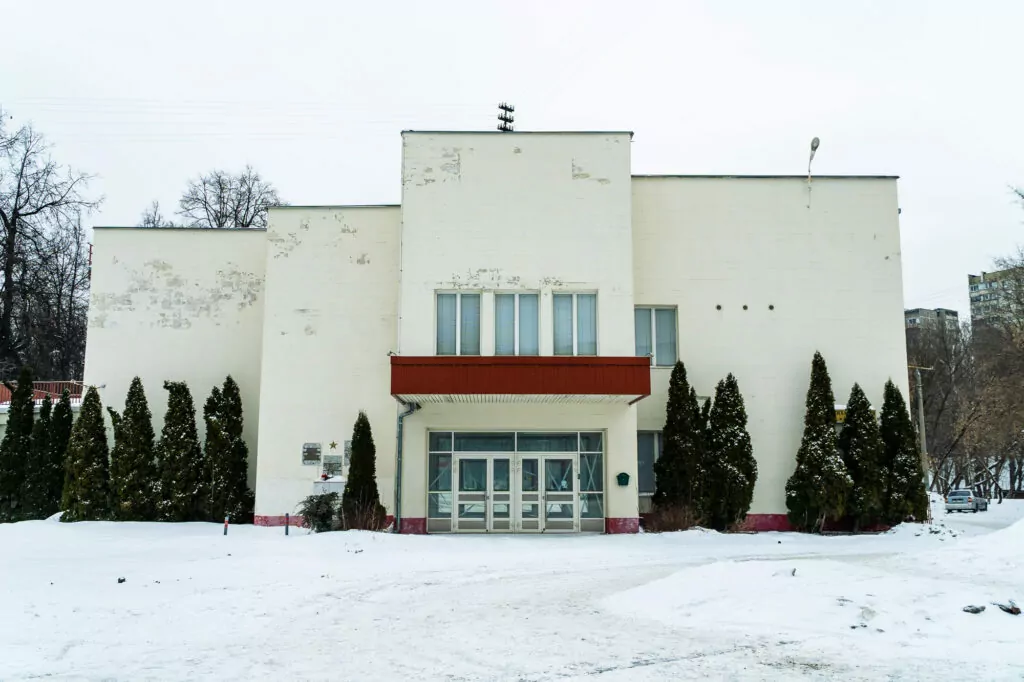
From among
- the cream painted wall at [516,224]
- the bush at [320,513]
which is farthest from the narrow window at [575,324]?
the bush at [320,513]

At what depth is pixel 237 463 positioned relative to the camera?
25.0 metres

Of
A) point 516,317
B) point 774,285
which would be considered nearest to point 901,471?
point 774,285

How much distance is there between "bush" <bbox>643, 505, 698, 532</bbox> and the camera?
74.0 ft

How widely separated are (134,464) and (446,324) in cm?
940

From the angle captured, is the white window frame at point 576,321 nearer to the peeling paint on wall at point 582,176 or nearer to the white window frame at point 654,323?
the white window frame at point 654,323

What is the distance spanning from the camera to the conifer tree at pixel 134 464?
2398cm

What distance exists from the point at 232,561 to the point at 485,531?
27.3 ft

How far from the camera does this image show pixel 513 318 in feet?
74.7

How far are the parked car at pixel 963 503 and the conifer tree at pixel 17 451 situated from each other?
44.5 metres

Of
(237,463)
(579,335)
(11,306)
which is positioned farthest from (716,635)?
(11,306)

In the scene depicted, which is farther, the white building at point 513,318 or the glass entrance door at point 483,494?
the glass entrance door at point 483,494

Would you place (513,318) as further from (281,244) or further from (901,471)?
(901,471)

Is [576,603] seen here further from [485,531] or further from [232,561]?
[485,531]

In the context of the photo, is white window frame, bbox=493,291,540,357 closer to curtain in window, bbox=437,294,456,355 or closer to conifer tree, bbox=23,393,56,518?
curtain in window, bbox=437,294,456,355
